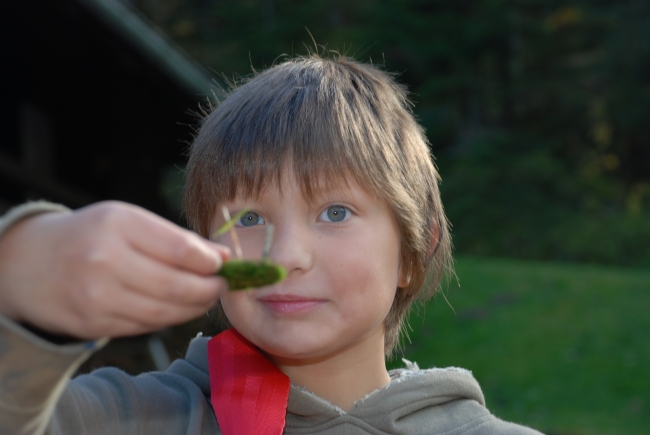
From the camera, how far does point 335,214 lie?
1.90 m

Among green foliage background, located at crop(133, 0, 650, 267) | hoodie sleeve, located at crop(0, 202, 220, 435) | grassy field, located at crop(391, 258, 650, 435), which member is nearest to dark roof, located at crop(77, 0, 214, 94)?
grassy field, located at crop(391, 258, 650, 435)

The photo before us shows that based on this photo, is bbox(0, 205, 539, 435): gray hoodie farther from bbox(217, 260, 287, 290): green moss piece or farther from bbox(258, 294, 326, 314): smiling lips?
bbox(217, 260, 287, 290): green moss piece

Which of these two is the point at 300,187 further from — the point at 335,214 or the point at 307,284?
the point at 307,284

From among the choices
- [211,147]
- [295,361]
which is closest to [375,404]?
[295,361]

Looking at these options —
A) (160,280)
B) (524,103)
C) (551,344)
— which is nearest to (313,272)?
(160,280)

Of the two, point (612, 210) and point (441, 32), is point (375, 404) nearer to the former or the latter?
point (612, 210)

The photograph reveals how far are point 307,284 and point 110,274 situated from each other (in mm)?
710

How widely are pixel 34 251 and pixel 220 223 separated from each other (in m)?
0.79

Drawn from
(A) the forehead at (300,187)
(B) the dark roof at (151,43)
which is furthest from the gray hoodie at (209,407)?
(B) the dark roof at (151,43)

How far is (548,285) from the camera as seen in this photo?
10.6 meters

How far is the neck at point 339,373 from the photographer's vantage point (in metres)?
2.12

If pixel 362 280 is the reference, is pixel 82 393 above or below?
below

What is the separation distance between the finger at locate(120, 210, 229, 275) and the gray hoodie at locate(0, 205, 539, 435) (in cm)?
49

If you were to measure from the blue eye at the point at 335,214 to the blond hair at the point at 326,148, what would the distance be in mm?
63
